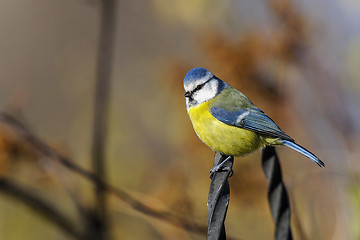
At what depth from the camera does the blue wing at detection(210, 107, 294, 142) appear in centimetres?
88

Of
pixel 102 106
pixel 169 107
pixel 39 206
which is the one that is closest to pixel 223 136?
pixel 102 106

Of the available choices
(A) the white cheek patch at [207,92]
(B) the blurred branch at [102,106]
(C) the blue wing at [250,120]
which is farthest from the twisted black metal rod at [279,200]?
(B) the blurred branch at [102,106]

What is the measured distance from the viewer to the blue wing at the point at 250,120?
0.88 m

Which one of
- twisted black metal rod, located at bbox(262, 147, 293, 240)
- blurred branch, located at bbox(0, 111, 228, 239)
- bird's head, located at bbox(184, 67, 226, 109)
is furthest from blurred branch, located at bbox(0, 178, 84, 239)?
twisted black metal rod, located at bbox(262, 147, 293, 240)

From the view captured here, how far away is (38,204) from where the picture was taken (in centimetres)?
111

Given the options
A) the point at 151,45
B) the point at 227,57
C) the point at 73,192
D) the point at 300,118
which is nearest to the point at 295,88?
the point at 300,118

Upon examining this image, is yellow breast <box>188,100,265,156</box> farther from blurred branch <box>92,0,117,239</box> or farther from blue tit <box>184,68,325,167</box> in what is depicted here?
blurred branch <box>92,0,117,239</box>

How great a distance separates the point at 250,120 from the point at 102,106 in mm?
424

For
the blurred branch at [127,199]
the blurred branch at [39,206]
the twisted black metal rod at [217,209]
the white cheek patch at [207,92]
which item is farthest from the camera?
the blurred branch at [39,206]

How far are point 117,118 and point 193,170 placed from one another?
43 centimetres

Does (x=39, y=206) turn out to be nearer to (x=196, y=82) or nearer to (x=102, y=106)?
(x=102, y=106)

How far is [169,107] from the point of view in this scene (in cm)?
157

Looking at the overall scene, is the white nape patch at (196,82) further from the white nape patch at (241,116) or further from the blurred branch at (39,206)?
the blurred branch at (39,206)

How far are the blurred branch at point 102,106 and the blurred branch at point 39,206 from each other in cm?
9
